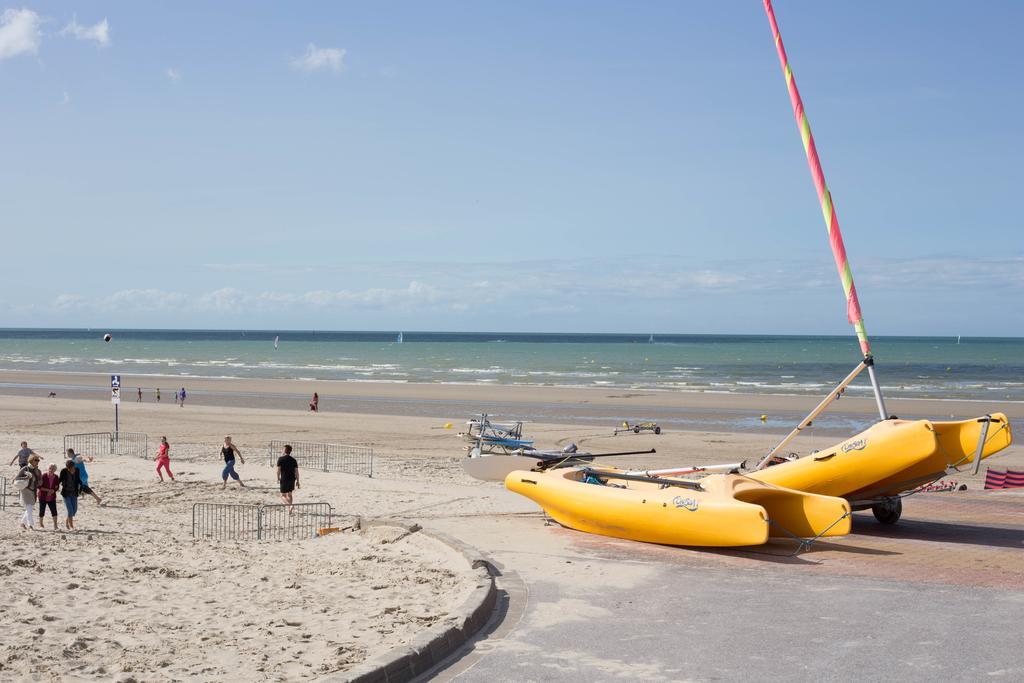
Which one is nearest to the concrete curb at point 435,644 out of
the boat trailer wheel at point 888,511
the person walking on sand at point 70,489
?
the person walking on sand at point 70,489

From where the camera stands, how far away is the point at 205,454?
26.5m

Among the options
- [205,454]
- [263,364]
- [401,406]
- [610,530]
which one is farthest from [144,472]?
[263,364]

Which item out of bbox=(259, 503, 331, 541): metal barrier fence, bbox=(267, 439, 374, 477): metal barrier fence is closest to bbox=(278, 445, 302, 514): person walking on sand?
bbox=(259, 503, 331, 541): metal barrier fence

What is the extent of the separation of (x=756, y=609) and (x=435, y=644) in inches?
150

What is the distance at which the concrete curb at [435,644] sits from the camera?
7.74 m

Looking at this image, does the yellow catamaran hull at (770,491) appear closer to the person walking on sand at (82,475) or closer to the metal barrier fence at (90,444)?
the person walking on sand at (82,475)

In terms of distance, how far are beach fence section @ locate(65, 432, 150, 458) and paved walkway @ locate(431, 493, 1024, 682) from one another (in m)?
14.5

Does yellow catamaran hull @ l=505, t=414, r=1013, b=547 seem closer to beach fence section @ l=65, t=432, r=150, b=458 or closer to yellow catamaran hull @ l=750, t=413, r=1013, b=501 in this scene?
yellow catamaran hull @ l=750, t=413, r=1013, b=501

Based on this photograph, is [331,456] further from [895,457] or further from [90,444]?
[895,457]

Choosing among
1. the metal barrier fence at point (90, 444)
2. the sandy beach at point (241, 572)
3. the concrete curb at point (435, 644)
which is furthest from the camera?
the metal barrier fence at point (90, 444)

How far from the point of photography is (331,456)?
27.2 meters

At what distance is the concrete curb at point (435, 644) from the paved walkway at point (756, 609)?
0.69ft

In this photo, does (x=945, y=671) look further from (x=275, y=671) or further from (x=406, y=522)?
(x=406, y=522)

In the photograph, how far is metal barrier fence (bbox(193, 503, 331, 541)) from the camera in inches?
603
